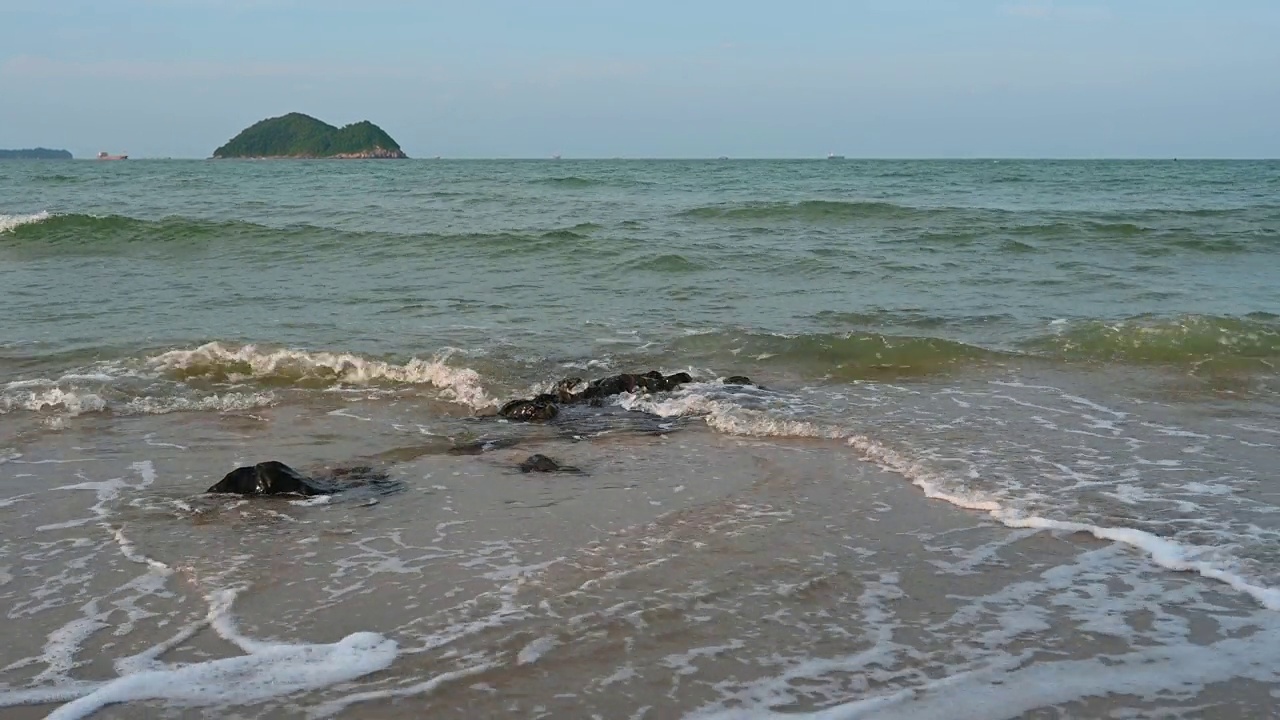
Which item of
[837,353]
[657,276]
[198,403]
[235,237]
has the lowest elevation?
[198,403]

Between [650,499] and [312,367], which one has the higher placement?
[312,367]

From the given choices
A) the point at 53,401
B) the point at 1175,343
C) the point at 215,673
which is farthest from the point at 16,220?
the point at 1175,343

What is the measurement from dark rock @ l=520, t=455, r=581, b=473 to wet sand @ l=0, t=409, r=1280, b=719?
138 mm

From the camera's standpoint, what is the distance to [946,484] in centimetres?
646

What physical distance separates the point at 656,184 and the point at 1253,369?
98.0ft

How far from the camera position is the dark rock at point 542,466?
679 centimetres

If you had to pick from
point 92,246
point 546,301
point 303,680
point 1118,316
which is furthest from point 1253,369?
point 92,246

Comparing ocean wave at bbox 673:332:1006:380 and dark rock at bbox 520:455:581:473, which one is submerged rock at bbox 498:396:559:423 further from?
ocean wave at bbox 673:332:1006:380

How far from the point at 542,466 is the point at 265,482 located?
173cm

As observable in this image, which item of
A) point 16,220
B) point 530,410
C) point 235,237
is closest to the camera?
point 530,410

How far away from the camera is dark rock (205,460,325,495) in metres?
6.16

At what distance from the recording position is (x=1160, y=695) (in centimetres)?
377

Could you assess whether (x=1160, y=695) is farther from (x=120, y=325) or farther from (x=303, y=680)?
(x=120, y=325)

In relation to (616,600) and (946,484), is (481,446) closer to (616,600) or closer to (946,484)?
(616,600)
